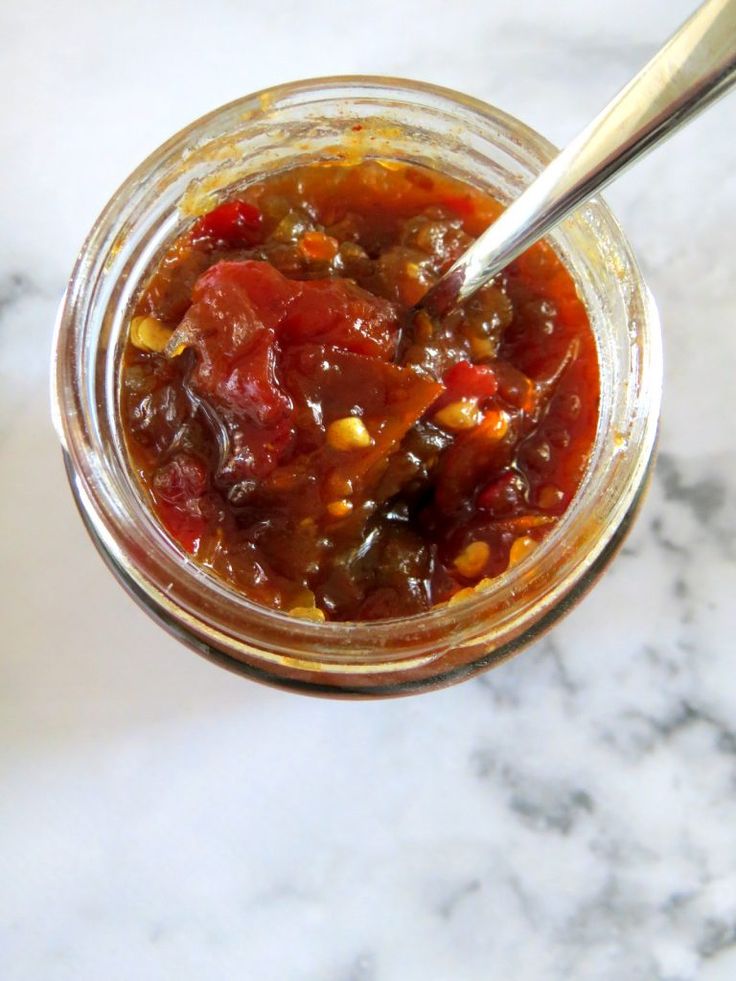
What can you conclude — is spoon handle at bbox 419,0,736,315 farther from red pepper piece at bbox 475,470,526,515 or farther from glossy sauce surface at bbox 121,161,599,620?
red pepper piece at bbox 475,470,526,515

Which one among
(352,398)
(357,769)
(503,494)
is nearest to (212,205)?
(352,398)

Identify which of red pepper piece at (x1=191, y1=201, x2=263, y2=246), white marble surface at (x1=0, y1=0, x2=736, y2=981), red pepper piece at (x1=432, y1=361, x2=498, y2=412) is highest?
red pepper piece at (x1=191, y1=201, x2=263, y2=246)

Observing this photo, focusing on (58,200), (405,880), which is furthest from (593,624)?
(58,200)

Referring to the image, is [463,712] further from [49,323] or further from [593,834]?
[49,323]

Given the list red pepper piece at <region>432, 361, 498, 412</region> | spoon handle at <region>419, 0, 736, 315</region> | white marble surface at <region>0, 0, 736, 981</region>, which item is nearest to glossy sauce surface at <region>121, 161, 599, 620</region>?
red pepper piece at <region>432, 361, 498, 412</region>

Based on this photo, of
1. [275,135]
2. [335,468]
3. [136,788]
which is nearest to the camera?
[335,468]

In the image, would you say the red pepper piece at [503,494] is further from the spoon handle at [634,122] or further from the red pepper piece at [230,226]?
the red pepper piece at [230,226]
